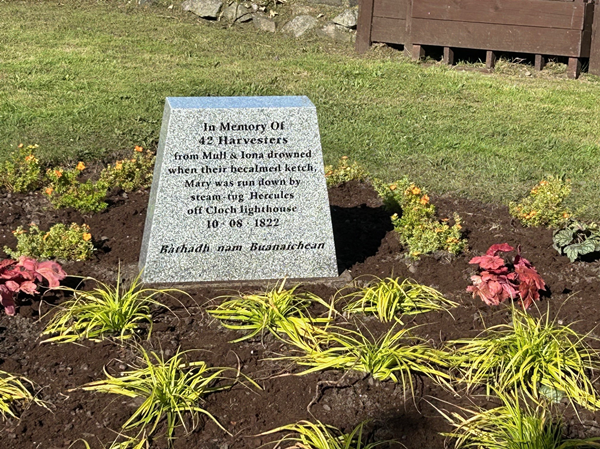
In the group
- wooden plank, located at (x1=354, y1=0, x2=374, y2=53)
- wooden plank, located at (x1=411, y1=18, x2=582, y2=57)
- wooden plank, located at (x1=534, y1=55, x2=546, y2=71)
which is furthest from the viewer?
wooden plank, located at (x1=354, y1=0, x2=374, y2=53)

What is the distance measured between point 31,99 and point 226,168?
4.68m

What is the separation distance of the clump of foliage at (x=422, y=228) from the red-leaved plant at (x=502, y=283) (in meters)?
0.61

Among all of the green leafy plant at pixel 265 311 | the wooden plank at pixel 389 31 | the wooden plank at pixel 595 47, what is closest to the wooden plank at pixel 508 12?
the wooden plank at pixel 595 47

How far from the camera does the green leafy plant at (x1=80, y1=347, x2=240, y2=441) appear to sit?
3.73m

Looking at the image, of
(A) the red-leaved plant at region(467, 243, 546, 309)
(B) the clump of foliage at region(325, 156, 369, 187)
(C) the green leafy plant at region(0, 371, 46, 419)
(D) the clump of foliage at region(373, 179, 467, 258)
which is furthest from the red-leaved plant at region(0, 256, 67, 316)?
(B) the clump of foliage at region(325, 156, 369, 187)

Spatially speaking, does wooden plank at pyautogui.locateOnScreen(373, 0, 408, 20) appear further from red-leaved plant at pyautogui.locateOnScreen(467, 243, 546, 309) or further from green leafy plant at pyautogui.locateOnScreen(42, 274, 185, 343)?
green leafy plant at pyautogui.locateOnScreen(42, 274, 185, 343)

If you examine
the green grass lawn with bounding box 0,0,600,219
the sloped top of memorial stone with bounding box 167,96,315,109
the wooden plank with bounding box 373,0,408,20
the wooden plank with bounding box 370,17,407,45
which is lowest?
the green grass lawn with bounding box 0,0,600,219

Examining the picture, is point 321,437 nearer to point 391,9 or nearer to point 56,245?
point 56,245

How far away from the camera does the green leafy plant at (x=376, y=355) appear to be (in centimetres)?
409

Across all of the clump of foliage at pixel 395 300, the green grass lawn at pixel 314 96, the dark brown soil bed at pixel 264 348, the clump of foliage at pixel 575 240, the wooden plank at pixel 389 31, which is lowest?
the green grass lawn at pixel 314 96

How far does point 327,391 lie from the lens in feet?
13.2

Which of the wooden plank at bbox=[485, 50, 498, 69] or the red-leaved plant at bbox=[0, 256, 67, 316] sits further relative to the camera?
the wooden plank at bbox=[485, 50, 498, 69]

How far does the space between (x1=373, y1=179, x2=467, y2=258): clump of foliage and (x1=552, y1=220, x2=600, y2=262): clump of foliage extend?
58 cm

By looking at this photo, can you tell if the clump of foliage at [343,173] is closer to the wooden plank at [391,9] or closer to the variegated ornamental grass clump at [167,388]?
the variegated ornamental grass clump at [167,388]
